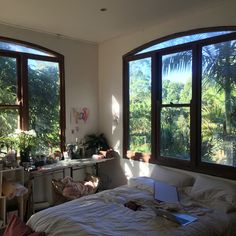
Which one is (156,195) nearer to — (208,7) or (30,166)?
(30,166)

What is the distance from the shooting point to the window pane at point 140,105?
13.9 feet

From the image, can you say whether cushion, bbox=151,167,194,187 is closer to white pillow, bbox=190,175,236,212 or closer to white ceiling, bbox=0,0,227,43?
white pillow, bbox=190,175,236,212

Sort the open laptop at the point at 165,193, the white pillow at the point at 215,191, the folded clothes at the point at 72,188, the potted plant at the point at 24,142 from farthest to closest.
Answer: the potted plant at the point at 24,142, the folded clothes at the point at 72,188, the open laptop at the point at 165,193, the white pillow at the point at 215,191

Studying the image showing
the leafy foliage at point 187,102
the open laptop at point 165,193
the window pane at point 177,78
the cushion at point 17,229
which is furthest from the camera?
the window pane at point 177,78

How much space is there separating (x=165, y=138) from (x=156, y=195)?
3.68 feet

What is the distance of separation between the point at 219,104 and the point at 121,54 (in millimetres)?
1980

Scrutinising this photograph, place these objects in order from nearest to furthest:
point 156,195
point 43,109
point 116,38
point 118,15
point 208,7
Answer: point 156,195 < point 208,7 < point 118,15 < point 43,109 < point 116,38

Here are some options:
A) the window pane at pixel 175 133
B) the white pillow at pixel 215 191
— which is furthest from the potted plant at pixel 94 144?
the white pillow at pixel 215 191

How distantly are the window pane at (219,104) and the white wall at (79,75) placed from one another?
7.09ft

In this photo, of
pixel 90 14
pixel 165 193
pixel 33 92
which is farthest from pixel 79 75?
pixel 165 193

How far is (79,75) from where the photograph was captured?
476 cm

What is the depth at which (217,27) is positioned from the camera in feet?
10.8

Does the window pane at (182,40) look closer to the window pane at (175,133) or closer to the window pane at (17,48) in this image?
the window pane at (175,133)

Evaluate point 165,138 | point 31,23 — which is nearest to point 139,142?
point 165,138
